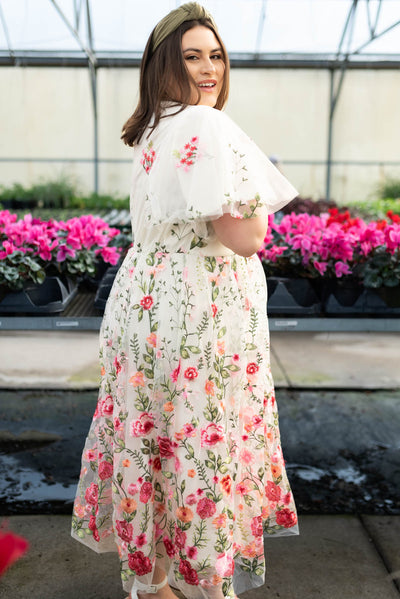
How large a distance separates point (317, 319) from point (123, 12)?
29.5ft

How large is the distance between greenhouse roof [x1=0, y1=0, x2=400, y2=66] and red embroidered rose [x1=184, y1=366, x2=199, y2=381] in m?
8.84

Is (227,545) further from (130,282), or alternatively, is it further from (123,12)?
(123,12)

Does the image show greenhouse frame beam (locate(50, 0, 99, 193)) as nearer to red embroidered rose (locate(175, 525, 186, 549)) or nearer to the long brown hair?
the long brown hair

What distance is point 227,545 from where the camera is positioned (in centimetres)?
132

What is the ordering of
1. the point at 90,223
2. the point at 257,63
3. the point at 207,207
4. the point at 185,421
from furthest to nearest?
the point at 257,63 < the point at 90,223 < the point at 185,421 < the point at 207,207

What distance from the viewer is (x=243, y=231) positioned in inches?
47.4

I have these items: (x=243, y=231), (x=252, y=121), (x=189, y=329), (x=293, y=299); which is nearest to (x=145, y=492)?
(x=189, y=329)

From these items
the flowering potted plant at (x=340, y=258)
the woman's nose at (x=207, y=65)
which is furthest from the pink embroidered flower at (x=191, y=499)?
the flowering potted plant at (x=340, y=258)

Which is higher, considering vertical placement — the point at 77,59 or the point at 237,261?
the point at 77,59

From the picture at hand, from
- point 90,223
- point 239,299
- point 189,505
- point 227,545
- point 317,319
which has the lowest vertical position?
point 227,545

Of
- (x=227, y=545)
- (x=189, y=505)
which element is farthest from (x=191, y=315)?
(x=227, y=545)

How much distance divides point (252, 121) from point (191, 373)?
9.96m

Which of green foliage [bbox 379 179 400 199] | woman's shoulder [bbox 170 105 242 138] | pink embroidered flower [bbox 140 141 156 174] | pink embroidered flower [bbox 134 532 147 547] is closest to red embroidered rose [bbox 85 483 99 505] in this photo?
pink embroidered flower [bbox 134 532 147 547]

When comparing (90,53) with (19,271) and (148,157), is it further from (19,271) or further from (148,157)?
(148,157)
